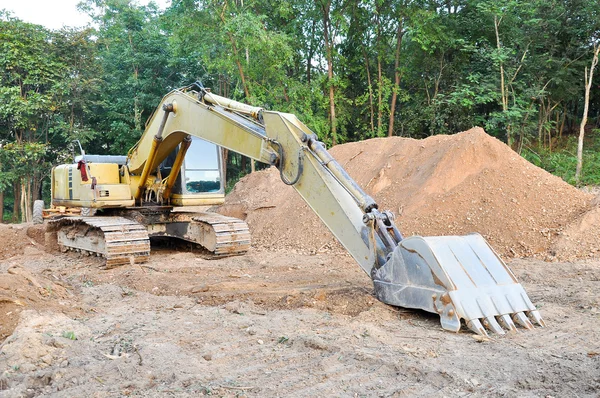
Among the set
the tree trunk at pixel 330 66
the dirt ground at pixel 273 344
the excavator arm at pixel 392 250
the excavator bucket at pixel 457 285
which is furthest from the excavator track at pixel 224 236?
the tree trunk at pixel 330 66

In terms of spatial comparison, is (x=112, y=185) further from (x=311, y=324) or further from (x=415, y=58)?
(x=415, y=58)

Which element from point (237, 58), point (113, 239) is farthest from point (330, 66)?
point (113, 239)

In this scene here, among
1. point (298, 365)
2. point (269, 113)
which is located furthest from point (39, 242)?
point (298, 365)

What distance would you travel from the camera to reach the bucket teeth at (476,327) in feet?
13.9

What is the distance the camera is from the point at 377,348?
13.0 ft

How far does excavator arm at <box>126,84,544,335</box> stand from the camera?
443 cm

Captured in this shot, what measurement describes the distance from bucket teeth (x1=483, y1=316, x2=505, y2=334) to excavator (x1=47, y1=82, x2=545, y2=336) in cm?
1

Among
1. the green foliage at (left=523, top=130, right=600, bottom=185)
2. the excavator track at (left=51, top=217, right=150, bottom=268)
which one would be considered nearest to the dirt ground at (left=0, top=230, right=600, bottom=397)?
the excavator track at (left=51, top=217, right=150, bottom=268)

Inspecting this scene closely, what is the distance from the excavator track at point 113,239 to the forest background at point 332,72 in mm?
8903

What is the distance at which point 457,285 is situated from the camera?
14.4 ft

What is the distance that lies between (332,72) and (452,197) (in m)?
11.8

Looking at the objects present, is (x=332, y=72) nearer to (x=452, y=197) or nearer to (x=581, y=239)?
(x=452, y=197)

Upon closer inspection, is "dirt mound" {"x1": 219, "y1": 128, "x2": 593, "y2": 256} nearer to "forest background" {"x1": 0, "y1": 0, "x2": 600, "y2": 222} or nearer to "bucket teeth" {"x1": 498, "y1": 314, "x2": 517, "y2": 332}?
"bucket teeth" {"x1": 498, "y1": 314, "x2": 517, "y2": 332}

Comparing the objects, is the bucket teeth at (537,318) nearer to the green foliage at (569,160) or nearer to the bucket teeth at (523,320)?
the bucket teeth at (523,320)
